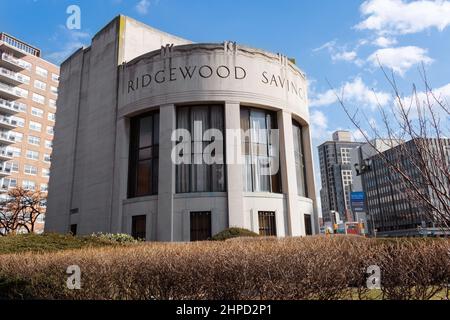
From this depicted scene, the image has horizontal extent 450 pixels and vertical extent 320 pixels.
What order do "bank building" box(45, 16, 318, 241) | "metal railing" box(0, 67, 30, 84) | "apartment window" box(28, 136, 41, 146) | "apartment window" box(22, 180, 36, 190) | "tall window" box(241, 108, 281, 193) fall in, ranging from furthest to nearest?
"apartment window" box(28, 136, 41, 146), "apartment window" box(22, 180, 36, 190), "metal railing" box(0, 67, 30, 84), "tall window" box(241, 108, 281, 193), "bank building" box(45, 16, 318, 241)

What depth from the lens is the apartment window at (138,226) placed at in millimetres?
27547

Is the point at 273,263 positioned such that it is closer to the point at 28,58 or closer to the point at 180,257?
the point at 180,257

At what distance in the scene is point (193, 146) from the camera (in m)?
28.3

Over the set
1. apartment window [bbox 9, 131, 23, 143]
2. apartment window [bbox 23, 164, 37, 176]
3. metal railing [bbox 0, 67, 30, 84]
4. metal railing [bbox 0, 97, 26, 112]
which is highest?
metal railing [bbox 0, 67, 30, 84]

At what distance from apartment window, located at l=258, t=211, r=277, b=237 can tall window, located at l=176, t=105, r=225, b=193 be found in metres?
3.51

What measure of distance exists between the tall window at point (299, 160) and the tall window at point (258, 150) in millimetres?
3444

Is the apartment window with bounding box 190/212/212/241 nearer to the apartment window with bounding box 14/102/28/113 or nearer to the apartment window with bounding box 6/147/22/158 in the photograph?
the apartment window with bounding box 6/147/22/158

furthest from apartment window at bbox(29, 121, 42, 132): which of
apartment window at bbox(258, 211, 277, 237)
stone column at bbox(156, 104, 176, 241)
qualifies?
apartment window at bbox(258, 211, 277, 237)

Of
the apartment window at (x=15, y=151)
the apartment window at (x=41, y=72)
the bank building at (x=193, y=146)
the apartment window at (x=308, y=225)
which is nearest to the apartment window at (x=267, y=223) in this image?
the bank building at (x=193, y=146)

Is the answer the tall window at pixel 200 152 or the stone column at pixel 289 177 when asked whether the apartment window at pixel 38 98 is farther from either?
the stone column at pixel 289 177

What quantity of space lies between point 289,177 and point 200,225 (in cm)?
806

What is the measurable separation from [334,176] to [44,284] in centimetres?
15327

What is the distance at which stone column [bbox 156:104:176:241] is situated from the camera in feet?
85.4

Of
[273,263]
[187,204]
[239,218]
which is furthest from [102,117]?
[273,263]
